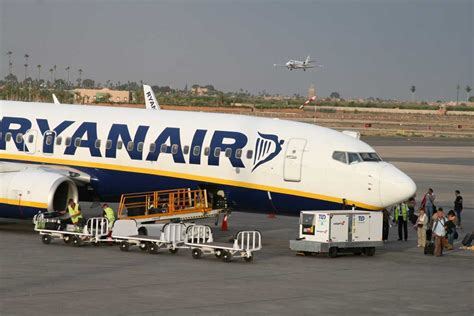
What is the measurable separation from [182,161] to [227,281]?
989 cm

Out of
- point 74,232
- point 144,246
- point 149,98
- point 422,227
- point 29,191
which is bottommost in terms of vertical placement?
point 144,246

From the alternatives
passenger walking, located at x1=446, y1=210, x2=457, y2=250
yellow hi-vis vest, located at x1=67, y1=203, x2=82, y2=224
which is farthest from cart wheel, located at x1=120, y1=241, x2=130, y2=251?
passenger walking, located at x1=446, y1=210, x2=457, y2=250

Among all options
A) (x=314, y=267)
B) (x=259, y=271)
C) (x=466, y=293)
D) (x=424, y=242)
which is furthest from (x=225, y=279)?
(x=424, y=242)

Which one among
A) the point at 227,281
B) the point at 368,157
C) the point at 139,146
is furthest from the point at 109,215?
the point at 227,281

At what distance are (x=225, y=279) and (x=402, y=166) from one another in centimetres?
4790

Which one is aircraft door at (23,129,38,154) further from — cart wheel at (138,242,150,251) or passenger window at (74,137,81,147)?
cart wheel at (138,242,150,251)

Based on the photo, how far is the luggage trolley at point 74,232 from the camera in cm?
3425

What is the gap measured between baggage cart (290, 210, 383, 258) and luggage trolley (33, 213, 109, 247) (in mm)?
6056

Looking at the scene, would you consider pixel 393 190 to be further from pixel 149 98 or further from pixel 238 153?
pixel 149 98

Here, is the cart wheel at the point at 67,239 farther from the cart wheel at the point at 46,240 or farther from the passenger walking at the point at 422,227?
the passenger walking at the point at 422,227

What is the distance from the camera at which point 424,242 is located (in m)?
37.4

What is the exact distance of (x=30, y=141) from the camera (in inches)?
1522

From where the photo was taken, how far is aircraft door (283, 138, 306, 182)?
35.3 m

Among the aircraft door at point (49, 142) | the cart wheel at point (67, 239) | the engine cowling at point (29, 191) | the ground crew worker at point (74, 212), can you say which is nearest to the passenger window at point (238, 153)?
the ground crew worker at point (74, 212)
